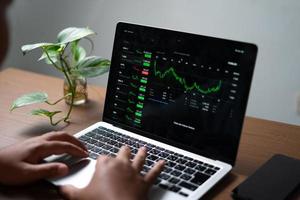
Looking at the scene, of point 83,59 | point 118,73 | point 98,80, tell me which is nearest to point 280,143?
point 118,73

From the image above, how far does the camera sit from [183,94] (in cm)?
91

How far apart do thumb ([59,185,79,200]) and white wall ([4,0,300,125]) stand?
3.67 ft

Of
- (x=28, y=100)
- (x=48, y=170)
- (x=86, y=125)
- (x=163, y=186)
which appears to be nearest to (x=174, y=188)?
(x=163, y=186)

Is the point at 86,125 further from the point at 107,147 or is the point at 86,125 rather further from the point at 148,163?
the point at 148,163

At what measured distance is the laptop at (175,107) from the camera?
814 mm

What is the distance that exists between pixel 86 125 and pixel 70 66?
19cm

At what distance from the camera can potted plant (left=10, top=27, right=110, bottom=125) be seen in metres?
1.07

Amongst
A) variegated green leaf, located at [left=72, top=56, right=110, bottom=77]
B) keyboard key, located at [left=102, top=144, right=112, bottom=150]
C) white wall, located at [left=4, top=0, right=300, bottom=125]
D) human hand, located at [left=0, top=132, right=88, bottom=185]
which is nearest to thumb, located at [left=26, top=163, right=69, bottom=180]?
human hand, located at [left=0, top=132, right=88, bottom=185]

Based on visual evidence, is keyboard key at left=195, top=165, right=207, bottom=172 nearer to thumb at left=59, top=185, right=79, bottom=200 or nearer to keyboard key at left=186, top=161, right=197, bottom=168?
keyboard key at left=186, top=161, right=197, bottom=168

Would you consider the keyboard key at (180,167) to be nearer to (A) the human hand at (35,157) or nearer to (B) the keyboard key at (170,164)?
(B) the keyboard key at (170,164)

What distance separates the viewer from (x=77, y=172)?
81 cm

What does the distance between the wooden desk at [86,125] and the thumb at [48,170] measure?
3 cm

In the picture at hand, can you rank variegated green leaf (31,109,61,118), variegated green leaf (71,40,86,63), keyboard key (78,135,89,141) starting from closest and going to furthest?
keyboard key (78,135,89,141) < variegated green leaf (31,109,61,118) < variegated green leaf (71,40,86,63)

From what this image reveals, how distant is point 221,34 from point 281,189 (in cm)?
108
